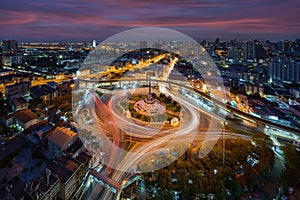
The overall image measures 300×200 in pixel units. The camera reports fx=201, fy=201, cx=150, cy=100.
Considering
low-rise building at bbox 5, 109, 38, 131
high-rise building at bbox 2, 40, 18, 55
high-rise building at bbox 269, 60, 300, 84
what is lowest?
low-rise building at bbox 5, 109, 38, 131

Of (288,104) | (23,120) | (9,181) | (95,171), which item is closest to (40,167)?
(9,181)

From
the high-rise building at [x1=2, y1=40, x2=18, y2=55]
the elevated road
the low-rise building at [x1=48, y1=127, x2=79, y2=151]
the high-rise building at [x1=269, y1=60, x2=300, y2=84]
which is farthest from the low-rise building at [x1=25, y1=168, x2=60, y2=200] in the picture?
the high-rise building at [x1=2, y1=40, x2=18, y2=55]

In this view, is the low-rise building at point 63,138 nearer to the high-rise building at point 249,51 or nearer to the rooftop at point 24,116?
the rooftop at point 24,116

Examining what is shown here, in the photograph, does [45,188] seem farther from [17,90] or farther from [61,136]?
[17,90]

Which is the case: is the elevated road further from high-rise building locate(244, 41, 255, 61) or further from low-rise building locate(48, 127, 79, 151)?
high-rise building locate(244, 41, 255, 61)

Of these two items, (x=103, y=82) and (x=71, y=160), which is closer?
(x=71, y=160)

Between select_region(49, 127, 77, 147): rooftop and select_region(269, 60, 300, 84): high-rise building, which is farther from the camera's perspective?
select_region(269, 60, 300, 84): high-rise building

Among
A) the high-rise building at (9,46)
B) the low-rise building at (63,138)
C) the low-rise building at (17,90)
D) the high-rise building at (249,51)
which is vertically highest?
the high-rise building at (9,46)

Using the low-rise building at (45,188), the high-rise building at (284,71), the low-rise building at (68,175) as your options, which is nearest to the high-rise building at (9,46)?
the low-rise building at (68,175)

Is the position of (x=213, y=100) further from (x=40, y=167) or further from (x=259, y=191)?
(x=40, y=167)
